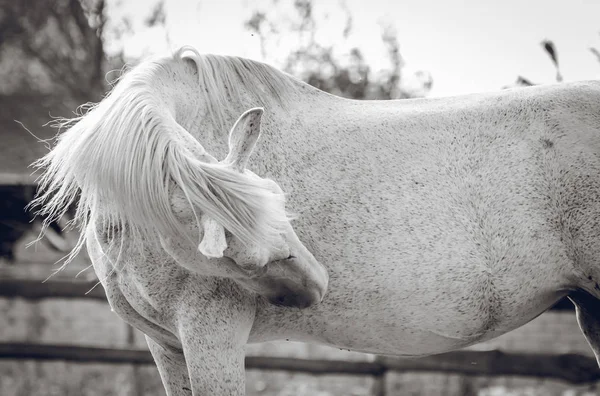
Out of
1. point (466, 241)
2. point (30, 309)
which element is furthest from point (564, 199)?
point (30, 309)

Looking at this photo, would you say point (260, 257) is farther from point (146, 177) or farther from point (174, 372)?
point (174, 372)

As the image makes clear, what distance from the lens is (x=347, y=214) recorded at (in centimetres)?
209

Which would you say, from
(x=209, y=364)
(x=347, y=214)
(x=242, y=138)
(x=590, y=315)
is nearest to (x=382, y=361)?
(x=590, y=315)

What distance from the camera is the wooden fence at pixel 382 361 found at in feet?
14.8

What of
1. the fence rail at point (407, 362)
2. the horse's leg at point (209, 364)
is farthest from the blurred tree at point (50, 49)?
the horse's leg at point (209, 364)

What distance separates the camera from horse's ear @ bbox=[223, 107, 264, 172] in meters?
1.71

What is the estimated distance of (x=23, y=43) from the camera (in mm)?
6949

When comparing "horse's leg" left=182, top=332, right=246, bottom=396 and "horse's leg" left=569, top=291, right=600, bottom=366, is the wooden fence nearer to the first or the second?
"horse's leg" left=569, top=291, right=600, bottom=366

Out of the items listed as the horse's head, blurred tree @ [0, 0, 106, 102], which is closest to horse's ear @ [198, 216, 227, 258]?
the horse's head

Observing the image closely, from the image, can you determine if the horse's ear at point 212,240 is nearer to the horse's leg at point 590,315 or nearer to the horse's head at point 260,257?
the horse's head at point 260,257

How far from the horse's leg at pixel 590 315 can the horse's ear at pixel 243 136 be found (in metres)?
1.35

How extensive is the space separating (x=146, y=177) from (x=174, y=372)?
31.4 inches

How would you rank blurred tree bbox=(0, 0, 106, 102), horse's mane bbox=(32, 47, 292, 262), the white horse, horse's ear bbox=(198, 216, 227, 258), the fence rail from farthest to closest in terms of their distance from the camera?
blurred tree bbox=(0, 0, 106, 102), the fence rail, the white horse, horse's mane bbox=(32, 47, 292, 262), horse's ear bbox=(198, 216, 227, 258)

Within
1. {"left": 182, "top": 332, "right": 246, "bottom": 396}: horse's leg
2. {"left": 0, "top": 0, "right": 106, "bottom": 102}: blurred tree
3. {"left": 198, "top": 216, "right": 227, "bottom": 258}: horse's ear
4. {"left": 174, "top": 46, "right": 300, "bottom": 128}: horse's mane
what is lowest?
{"left": 0, "top": 0, "right": 106, "bottom": 102}: blurred tree
